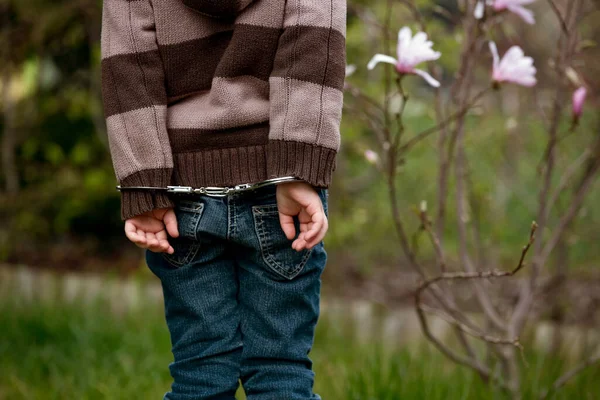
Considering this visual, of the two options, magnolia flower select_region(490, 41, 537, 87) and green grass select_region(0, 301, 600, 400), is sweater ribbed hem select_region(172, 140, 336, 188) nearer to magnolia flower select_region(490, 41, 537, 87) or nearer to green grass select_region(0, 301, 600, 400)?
magnolia flower select_region(490, 41, 537, 87)

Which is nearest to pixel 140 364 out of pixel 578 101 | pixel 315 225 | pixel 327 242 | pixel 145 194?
pixel 327 242

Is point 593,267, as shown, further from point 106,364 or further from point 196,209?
point 196,209

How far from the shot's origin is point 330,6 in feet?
4.63

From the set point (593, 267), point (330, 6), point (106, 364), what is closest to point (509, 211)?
point (593, 267)

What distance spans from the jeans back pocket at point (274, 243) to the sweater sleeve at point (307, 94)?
9 centimetres

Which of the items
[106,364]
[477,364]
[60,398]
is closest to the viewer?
[477,364]

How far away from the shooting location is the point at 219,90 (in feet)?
4.67

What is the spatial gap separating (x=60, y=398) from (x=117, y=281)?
1487mm

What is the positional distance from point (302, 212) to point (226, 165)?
177 millimetres

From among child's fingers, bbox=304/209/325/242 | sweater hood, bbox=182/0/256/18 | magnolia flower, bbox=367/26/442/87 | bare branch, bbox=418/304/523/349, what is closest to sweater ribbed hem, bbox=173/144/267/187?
child's fingers, bbox=304/209/325/242

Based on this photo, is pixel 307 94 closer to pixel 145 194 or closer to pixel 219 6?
pixel 219 6

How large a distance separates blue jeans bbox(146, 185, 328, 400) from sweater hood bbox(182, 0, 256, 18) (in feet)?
1.14

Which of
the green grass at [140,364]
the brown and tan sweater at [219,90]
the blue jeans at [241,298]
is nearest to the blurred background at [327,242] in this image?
the green grass at [140,364]

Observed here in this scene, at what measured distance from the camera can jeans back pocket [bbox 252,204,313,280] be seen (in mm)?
1440
